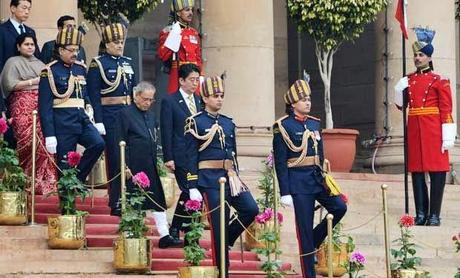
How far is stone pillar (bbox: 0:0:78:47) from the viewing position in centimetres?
2327

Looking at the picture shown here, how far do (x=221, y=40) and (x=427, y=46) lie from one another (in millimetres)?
2933

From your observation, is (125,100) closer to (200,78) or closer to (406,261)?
(200,78)

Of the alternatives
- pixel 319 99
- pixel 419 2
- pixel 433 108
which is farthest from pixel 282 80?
pixel 433 108

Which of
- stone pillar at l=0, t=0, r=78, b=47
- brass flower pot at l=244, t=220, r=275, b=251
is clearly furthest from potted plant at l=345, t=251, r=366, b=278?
stone pillar at l=0, t=0, r=78, b=47

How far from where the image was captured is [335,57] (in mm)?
29578

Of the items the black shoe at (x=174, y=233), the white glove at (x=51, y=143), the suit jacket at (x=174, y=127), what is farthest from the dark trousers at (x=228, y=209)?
the white glove at (x=51, y=143)

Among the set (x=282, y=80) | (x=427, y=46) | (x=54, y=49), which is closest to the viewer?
(x=54, y=49)

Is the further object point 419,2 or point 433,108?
point 419,2

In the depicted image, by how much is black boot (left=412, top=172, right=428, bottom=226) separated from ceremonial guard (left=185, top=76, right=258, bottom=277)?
4133 mm

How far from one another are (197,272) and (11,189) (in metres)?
2.48

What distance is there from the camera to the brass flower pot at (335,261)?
2055cm

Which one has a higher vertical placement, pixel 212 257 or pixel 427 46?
pixel 427 46

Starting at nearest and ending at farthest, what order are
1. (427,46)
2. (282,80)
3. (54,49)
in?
(54,49) → (427,46) → (282,80)

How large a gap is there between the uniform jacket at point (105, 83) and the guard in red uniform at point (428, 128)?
3.97m
